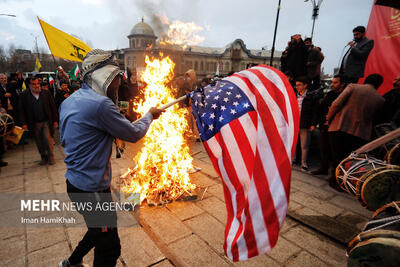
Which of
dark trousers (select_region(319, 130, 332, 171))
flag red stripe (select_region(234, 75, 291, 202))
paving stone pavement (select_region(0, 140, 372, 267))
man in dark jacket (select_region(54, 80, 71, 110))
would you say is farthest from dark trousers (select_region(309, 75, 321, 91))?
man in dark jacket (select_region(54, 80, 71, 110))

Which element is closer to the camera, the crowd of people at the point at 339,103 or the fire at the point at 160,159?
the fire at the point at 160,159

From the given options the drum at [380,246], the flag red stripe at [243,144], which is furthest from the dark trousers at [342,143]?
the flag red stripe at [243,144]

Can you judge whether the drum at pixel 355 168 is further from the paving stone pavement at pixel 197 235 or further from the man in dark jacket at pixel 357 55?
the man in dark jacket at pixel 357 55

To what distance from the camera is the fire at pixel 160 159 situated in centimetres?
475

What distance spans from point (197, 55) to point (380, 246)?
60114 millimetres

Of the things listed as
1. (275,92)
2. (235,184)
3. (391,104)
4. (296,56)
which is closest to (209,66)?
(296,56)

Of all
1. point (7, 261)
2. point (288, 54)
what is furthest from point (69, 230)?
point (288, 54)

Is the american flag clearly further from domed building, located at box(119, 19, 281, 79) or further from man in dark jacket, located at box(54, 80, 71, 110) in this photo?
domed building, located at box(119, 19, 281, 79)

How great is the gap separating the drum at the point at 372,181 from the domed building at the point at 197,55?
44.2 meters

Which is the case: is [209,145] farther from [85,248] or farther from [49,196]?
[49,196]

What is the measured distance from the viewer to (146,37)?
56562 millimetres

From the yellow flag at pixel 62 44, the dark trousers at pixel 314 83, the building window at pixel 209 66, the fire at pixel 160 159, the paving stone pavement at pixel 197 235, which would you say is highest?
the building window at pixel 209 66

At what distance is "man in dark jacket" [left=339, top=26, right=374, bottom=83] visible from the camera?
623 centimetres

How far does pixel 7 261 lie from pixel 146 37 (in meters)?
61.3
